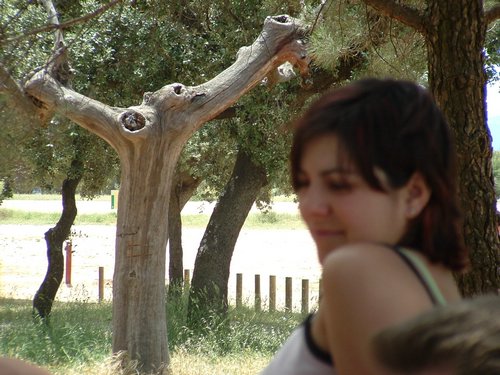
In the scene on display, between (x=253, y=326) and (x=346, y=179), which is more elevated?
(x=346, y=179)

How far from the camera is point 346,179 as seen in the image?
3.32 ft

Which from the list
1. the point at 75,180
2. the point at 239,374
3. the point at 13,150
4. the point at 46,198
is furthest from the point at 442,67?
the point at 46,198

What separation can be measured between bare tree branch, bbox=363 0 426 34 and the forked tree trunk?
3.50 metres

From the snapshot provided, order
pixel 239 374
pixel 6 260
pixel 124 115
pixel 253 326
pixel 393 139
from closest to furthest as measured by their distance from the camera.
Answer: pixel 393 139 → pixel 124 115 → pixel 239 374 → pixel 253 326 → pixel 6 260

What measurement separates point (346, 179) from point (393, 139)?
0.08 m

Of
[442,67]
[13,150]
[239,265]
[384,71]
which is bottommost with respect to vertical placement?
[239,265]

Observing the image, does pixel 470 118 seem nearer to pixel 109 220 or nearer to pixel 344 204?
pixel 344 204

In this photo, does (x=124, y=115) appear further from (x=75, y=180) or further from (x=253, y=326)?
(x=75, y=180)

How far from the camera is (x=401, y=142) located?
3.32 feet

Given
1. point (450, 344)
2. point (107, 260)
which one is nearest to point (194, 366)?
point (450, 344)

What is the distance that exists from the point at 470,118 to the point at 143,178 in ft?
14.7

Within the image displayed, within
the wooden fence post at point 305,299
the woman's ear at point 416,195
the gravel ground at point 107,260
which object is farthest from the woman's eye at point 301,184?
the gravel ground at point 107,260

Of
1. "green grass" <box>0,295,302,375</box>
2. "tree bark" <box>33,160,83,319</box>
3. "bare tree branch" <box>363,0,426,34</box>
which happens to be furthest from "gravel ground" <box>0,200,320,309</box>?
"bare tree branch" <box>363,0,426,34</box>

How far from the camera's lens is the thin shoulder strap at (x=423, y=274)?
36.1 inches
